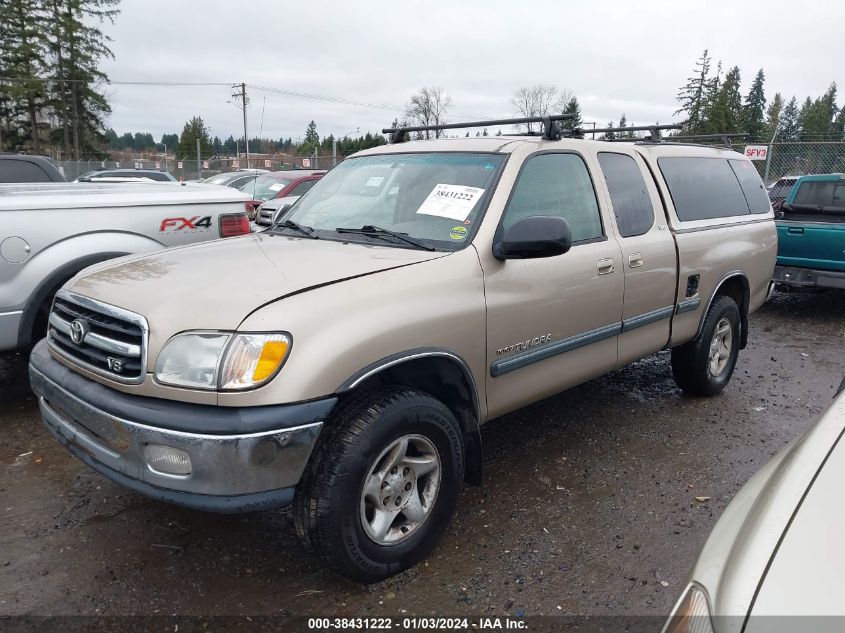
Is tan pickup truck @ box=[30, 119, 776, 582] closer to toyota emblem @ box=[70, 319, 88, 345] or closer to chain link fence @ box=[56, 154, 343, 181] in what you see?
toyota emblem @ box=[70, 319, 88, 345]

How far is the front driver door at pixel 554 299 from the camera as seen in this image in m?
3.12

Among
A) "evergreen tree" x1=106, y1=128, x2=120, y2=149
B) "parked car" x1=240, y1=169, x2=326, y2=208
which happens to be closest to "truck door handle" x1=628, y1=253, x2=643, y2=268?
"parked car" x1=240, y1=169, x2=326, y2=208

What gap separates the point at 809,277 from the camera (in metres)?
7.77

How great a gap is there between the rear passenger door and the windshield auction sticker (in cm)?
113

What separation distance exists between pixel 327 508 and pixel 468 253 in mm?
1317

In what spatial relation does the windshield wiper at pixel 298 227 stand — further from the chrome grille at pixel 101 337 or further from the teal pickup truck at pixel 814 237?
the teal pickup truck at pixel 814 237

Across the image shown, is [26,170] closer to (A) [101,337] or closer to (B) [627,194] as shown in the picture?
(A) [101,337]

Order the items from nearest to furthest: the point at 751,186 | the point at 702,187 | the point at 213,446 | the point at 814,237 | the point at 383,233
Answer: the point at 213,446, the point at 383,233, the point at 702,187, the point at 751,186, the point at 814,237

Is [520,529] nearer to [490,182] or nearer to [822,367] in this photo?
[490,182]

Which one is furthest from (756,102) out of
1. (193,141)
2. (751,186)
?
(751,186)

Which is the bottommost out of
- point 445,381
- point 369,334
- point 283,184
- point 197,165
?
point 445,381

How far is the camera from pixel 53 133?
40625 millimetres

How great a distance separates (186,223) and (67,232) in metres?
0.87

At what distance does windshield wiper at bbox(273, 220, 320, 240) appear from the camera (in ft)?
Answer: 11.5
